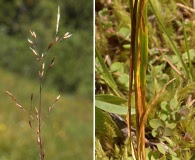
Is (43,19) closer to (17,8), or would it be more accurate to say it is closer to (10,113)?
(17,8)

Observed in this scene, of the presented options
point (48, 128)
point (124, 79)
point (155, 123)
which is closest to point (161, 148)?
point (155, 123)

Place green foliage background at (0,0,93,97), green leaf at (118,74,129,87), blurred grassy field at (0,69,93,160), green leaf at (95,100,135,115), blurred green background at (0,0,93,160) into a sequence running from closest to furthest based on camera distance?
1. green leaf at (95,100,135,115)
2. green leaf at (118,74,129,87)
3. blurred grassy field at (0,69,93,160)
4. blurred green background at (0,0,93,160)
5. green foliage background at (0,0,93,97)

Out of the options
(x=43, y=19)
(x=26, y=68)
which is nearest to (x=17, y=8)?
(x=43, y=19)

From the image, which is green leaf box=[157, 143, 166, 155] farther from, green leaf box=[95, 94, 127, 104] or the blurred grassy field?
the blurred grassy field

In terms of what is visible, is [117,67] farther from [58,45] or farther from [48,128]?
[58,45]

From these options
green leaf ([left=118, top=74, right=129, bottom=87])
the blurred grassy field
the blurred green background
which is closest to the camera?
green leaf ([left=118, top=74, right=129, bottom=87])

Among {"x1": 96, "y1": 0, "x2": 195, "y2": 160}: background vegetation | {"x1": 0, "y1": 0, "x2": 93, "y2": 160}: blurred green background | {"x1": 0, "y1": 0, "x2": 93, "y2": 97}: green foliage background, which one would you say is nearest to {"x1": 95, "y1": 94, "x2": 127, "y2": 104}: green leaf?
{"x1": 96, "y1": 0, "x2": 195, "y2": 160}: background vegetation
